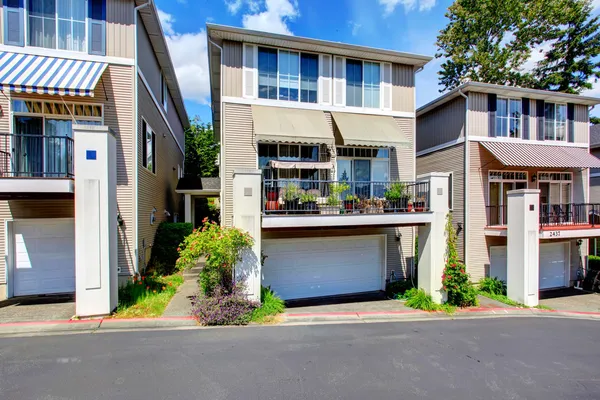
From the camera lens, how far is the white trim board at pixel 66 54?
836 cm

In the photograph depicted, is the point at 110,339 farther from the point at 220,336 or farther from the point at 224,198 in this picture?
the point at 224,198

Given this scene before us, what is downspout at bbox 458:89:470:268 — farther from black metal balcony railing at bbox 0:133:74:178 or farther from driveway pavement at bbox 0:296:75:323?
black metal balcony railing at bbox 0:133:74:178

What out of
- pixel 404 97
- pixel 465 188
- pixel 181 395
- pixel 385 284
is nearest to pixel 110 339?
pixel 181 395

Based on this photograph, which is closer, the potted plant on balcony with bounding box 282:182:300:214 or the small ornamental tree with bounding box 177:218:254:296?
the small ornamental tree with bounding box 177:218:254:296

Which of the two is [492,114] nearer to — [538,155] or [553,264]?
[538,155]

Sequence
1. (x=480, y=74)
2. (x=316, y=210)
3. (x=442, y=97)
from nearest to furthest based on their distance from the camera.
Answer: (x=316, y=210)
(x=442, y=97)
(x=480, y=74)

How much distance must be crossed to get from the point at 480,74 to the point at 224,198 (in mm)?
19758

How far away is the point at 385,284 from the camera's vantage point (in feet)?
37.1

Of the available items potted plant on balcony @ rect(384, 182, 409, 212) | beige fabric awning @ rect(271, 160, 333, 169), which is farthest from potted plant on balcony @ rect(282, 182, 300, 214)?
potted plant on balcony @ rect(384, 182, 409, 212)

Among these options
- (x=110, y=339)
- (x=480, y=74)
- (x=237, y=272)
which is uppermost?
(x=480, y=74)

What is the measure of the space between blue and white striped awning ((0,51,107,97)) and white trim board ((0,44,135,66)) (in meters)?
0.13

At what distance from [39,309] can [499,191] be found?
17.7 meters

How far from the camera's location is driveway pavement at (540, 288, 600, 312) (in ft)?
37.2

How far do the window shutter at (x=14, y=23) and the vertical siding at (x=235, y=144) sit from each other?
20.2 ft
